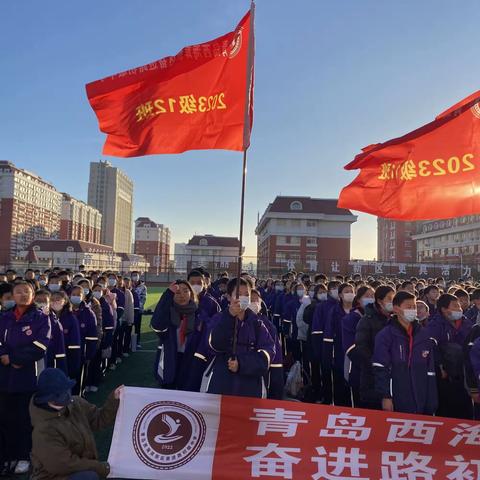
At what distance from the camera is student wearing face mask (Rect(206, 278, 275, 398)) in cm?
369

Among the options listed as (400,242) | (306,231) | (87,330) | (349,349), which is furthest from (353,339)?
(400,242)

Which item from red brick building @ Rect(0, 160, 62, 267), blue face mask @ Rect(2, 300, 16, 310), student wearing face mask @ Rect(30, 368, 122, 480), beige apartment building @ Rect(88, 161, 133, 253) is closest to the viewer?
student wearing face mask @ Rect(30, 368, 122, 480)

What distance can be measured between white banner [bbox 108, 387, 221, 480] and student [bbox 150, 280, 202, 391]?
84 cm

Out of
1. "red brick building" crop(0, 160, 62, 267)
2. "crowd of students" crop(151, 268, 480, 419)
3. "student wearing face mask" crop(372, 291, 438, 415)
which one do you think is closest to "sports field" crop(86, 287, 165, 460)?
"crowd of students" crop(151, 268, 480, 419)

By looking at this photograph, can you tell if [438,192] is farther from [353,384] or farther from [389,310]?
[353,384]

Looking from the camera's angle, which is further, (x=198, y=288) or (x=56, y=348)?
(x=198, y=288)

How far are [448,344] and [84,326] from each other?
469cm

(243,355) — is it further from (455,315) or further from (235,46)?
(235,46)

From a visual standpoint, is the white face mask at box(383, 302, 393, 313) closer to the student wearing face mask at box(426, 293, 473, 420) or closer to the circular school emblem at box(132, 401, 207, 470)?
the student wearing face mask at box(426, 293, 473, 420)

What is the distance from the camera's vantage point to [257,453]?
3.60m

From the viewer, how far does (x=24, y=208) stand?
320ft

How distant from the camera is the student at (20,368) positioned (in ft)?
13.6

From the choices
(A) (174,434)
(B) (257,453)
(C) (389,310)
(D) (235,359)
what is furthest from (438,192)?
(A) (174,434)

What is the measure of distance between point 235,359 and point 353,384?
227 cm
